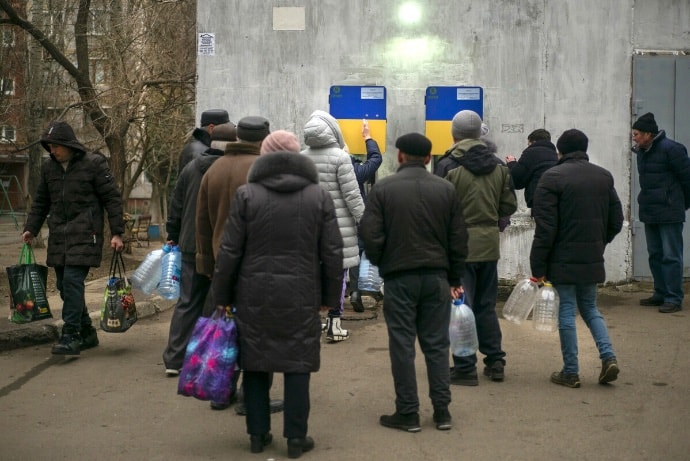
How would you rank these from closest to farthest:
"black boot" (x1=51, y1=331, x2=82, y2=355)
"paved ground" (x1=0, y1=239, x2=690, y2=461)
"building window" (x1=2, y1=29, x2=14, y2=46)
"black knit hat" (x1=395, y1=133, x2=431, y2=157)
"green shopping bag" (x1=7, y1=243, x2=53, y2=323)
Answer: "paved ground" (x1=0, y1=239, x2=690, y2=461) < "black knit hat" (x1=395, y1=133, x2=431, y2=157) < "black boot" (x1=51, y1=331, x2=82, y2=355) < "green shopping bag" (x1=7, y1=243, x2=53, y2=323) < "building window" (x1=2, y1=29, x2=14, y2=46)

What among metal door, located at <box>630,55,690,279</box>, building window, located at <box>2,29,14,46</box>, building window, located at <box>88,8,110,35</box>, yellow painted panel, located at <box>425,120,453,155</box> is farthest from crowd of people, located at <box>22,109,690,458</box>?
building window, located at <box>2,29,14,46</box>

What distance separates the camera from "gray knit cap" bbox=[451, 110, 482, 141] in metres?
6.73

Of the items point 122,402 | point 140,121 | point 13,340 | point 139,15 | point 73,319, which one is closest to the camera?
point 122,402

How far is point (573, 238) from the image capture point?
648cm

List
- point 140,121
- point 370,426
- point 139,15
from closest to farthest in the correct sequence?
point 370,426 → point 139,15 → point 140,121

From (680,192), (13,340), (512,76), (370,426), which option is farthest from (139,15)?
(370,426)

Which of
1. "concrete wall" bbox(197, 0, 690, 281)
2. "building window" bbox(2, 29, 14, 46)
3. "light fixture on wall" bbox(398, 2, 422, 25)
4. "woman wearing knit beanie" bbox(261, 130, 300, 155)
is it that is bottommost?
"woman wearing knit beanie" bbox(261, 130, 300, 155)

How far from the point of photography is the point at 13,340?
8227 mm

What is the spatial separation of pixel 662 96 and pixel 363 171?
3769mm

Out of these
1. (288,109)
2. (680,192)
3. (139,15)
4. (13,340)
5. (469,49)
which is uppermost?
(139,15)

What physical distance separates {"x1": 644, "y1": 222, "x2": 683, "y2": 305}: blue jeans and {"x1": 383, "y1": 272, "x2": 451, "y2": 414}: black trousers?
4480 mm

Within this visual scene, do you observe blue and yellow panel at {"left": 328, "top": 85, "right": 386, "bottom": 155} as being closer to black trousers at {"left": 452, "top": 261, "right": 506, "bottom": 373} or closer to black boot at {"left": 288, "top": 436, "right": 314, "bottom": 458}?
black trousers at {"left": 452, "top": 261, "right": 506, "bottom": 373}

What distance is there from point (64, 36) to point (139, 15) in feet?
21.4

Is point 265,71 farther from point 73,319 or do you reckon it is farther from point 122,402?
point 122,402
